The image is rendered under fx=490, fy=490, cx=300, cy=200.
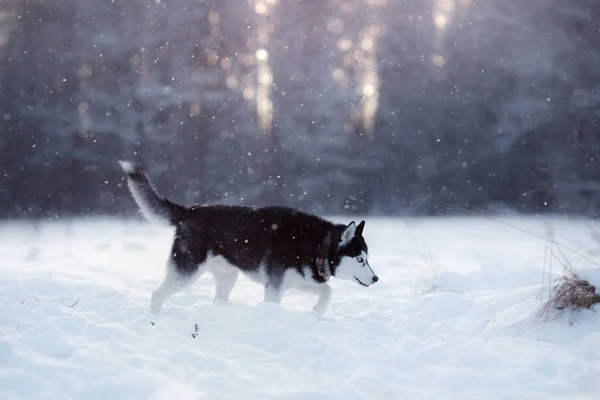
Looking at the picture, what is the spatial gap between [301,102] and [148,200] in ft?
66.2

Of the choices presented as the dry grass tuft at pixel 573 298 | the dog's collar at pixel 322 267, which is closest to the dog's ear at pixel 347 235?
the dog's collar at pixel 322 267

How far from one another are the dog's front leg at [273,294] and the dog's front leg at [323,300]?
16.7 inches

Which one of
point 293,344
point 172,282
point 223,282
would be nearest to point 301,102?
point 223,282

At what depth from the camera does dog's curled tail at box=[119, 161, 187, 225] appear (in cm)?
549

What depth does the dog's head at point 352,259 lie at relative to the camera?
549cm

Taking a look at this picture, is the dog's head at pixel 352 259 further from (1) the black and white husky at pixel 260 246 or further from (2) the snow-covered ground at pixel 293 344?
(2) the snow-covered ground at pixel 293 344

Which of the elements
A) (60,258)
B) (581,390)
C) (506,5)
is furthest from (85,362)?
(506,5)

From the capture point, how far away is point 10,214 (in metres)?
21.6

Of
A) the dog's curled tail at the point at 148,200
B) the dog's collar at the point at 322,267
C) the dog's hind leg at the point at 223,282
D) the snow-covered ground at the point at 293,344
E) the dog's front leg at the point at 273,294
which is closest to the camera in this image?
the snow-covered ground at the point at 293,344

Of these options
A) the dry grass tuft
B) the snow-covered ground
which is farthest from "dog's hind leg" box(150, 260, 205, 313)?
the dry grass tuft

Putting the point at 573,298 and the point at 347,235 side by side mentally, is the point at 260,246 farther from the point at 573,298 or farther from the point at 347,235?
the point at 573,298

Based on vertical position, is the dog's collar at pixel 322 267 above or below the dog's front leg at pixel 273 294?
above

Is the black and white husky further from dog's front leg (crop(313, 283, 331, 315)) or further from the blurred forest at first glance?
the blurred forest

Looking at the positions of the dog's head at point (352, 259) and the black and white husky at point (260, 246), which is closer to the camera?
the black and white husky at point (260, 246)
